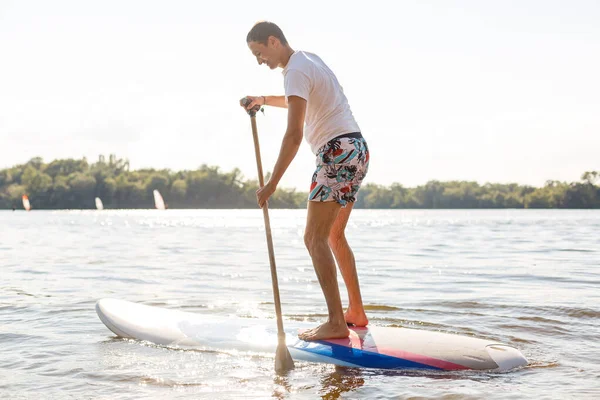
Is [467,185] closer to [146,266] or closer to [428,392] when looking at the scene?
[146,266]

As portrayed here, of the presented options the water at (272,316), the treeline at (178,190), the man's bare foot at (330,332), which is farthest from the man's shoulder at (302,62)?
the treeline at (178,190)

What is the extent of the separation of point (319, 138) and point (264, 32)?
2.76ft

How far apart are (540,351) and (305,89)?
9.49 feet

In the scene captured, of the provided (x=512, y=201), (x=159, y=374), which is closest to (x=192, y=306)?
(x=159, y=374)

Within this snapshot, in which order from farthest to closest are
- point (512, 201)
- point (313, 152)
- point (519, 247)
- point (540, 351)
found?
1. point (512, 201)
2. point (519, 247)
3. point (540, 351)
4. point (313, 152)

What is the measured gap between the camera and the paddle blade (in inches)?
190

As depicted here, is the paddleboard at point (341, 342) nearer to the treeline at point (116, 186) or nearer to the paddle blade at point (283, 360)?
the paddle blade at point (283, 360)

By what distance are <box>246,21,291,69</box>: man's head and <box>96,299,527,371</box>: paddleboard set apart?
6.90ft

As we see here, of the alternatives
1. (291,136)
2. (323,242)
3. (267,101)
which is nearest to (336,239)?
(323,242)

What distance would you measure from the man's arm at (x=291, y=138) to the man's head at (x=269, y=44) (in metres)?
0.38

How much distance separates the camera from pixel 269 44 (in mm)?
4789

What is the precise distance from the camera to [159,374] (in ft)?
15.6

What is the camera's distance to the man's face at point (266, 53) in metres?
4.79

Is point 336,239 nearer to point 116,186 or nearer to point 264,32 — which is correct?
point 264,32
